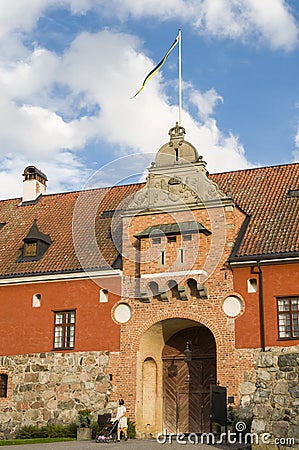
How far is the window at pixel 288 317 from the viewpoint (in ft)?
77.2

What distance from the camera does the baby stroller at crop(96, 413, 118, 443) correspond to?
74.2ft

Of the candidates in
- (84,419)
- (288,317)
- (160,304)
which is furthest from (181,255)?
(84,419)

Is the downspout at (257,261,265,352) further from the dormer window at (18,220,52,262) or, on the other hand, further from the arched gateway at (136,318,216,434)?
the dormer window at (18,220,52,262)

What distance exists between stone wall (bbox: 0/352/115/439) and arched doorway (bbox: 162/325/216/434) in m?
2.53

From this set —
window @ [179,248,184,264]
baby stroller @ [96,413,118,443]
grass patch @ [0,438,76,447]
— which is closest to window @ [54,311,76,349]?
baby stroller @ [96,413,118,443]

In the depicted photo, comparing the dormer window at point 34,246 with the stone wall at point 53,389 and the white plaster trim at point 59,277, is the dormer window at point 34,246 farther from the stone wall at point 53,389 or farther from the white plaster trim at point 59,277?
the stone wall at point 53,389

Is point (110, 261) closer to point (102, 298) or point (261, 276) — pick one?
point (102, 298)

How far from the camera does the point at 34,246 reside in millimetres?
29219

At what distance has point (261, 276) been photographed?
24328 mm

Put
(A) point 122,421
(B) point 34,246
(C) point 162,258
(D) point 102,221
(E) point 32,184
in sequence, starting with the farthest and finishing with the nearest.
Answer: (E) point 32,184 < (D) point 102,221 < (B) point 34,246 < (C) point 162,258 < (A) point 122,421

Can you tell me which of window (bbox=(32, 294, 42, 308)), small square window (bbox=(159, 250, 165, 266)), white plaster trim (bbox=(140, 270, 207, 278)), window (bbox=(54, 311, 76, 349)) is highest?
small square window (bbox=(159, 250, 165, 266))

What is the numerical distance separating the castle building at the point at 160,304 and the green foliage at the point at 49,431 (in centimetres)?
36

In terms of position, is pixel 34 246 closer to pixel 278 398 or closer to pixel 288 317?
pixel 288 317

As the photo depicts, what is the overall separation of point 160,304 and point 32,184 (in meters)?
11.9
